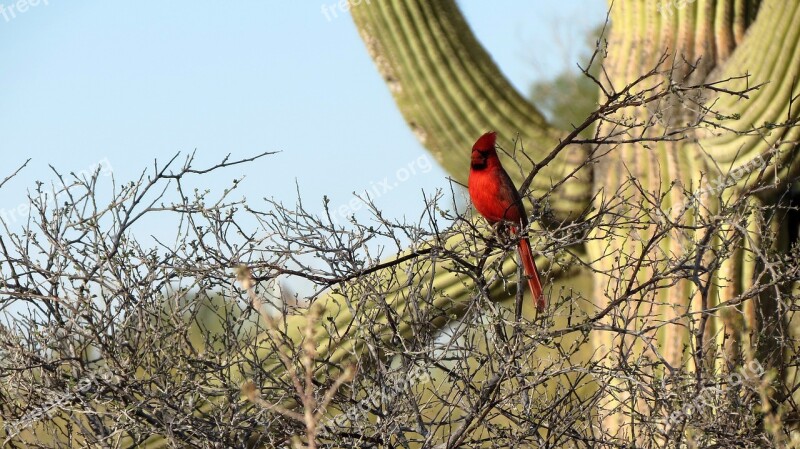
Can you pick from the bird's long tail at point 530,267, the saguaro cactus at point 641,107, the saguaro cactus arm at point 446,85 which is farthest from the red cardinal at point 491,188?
the saguaro cactus arm at point 446,85

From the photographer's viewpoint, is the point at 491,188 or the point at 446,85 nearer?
the point at 491,188

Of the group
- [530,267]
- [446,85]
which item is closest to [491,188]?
[530,267]

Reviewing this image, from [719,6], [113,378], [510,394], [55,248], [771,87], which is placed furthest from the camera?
[719,6]

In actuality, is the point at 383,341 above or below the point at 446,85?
below

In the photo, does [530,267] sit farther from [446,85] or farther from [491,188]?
[446,85]

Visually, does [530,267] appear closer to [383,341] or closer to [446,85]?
[383,341]

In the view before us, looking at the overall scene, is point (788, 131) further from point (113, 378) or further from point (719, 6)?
point (113, 378)

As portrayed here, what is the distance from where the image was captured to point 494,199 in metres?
3.81

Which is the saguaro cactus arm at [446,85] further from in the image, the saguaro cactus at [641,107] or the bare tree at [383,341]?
the bare tree at [383,341]

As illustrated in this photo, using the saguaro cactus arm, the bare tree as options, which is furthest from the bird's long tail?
the saguaro cactus arm

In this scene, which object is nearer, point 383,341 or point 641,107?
point 383,341

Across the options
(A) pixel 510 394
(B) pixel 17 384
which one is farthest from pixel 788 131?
(B) pixel 17 384

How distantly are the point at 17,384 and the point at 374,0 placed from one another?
3220 millimetres

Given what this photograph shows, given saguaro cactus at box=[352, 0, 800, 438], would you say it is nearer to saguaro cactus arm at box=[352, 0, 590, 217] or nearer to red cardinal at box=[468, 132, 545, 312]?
saguaro cactus arm at box=[352, 0, 590, 217]
